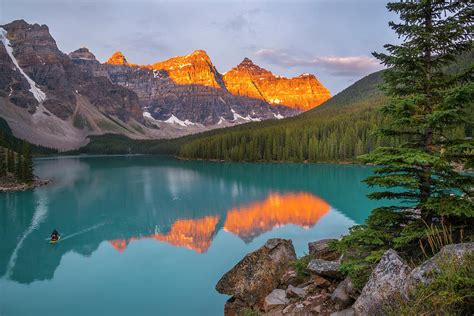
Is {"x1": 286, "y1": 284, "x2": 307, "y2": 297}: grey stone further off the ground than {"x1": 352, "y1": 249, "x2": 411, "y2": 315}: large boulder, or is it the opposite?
{"x1": 352, "y1": 249, "x2": 411, "y2": 315}: large boulder

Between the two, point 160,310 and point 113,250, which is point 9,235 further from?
point 160,310

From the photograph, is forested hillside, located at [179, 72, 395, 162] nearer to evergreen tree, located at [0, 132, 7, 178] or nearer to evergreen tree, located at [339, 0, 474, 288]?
evergreen tree, located at [0, 132, 7, 178]

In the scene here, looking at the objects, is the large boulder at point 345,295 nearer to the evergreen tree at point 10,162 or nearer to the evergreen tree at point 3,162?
the evergreen tree at point 3,162

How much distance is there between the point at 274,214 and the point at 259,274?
32051 mm

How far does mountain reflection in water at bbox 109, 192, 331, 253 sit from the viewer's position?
37906 millimetres

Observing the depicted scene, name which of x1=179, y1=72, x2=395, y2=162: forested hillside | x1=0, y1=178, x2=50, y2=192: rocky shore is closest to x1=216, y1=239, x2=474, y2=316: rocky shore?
x1=0, y1=178, x2=50, y2=192: rocky shore

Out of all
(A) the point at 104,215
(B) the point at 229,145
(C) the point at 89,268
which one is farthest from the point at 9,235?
(B) the point at 229,145

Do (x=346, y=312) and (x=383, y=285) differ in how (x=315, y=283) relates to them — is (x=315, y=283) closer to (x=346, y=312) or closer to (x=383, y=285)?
(x=346, y=312)

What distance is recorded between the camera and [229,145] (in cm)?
16450

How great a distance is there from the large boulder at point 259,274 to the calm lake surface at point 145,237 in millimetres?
1932

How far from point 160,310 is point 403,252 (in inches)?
615

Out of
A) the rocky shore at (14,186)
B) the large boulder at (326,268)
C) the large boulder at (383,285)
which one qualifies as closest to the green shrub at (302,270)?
the large boulder at (326,268)

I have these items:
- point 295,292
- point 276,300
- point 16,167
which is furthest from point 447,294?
point 16,167

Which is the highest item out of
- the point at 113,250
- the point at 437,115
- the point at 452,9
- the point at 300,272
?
the point at 452,9
